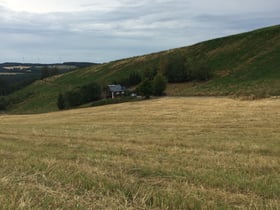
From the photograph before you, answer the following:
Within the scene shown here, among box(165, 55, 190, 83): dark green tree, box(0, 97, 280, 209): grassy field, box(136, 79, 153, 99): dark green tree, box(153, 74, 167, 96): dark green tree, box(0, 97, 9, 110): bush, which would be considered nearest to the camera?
box(0, 97, 280, 209): grassy field

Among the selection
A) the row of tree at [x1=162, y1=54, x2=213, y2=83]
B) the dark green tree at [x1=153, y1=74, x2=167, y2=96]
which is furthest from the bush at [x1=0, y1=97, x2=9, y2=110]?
the dark green tree at [x1=153, y1=74, x2=167, y2=96]

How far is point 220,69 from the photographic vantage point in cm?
10788

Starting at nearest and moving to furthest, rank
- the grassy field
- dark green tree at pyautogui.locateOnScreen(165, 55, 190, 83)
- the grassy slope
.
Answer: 1. the grassy field
2. the grassy slope
3. dark green tree at pyautogui.locateOnScreen(165, 55, 190, 83)

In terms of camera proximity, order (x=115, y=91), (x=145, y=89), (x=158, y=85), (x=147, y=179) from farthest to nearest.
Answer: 1. (x=115, y=91)
2. (x=158, y=85)
3. (x=145, y=89)
4. (x=147, y=179)

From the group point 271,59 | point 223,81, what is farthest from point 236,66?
point 223,81

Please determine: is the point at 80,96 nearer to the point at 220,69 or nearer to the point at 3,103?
the point at 220,69

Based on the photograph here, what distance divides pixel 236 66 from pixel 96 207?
346ft

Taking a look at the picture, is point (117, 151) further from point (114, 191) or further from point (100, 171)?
point (114, 191)

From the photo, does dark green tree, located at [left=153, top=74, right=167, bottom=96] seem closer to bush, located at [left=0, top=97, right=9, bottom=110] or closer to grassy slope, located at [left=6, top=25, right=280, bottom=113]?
grassy slope, located at [left=6, top=25, right=280, bottom=113]

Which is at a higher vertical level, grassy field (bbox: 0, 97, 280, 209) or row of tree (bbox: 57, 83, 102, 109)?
grassy field (bbox: 0, 97, 280, 209)

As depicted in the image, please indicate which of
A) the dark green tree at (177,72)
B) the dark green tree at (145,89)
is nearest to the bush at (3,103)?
the dark green tree at (177,72)

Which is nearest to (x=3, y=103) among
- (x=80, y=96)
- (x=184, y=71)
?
(x=80, y=96)

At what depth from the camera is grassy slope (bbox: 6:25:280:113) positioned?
278 feet

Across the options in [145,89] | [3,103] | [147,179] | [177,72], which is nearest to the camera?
[147,179]
